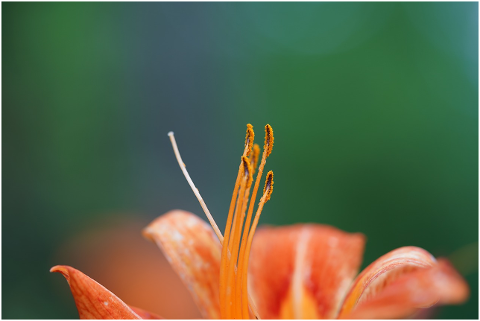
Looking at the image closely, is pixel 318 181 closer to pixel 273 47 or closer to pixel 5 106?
pixel 273 47

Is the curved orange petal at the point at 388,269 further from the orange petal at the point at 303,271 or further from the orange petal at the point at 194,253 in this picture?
the orange petal at the point at 194,253

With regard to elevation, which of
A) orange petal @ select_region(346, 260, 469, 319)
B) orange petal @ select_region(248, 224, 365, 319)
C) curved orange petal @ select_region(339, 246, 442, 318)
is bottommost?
orange petal @ select_region(248, 224, 365, 319)

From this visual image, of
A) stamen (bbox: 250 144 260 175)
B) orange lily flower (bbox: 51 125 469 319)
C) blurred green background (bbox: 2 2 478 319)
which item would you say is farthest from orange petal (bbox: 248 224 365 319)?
blurred green background (bbox: 2 2 478 319)

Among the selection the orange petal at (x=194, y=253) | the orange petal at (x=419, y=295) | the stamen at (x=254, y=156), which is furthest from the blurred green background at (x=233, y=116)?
the orange petal at (x=419, y=295)

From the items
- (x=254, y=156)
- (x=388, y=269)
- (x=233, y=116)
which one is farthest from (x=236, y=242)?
(x=233, y=116)

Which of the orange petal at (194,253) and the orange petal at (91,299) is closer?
the orange petal at (91,299)

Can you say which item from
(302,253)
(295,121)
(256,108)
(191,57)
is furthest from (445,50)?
(302,253)

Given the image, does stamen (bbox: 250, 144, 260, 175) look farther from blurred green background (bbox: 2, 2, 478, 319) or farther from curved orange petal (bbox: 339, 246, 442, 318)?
blurred green background (bbox: 2, 2, 478, 319)
